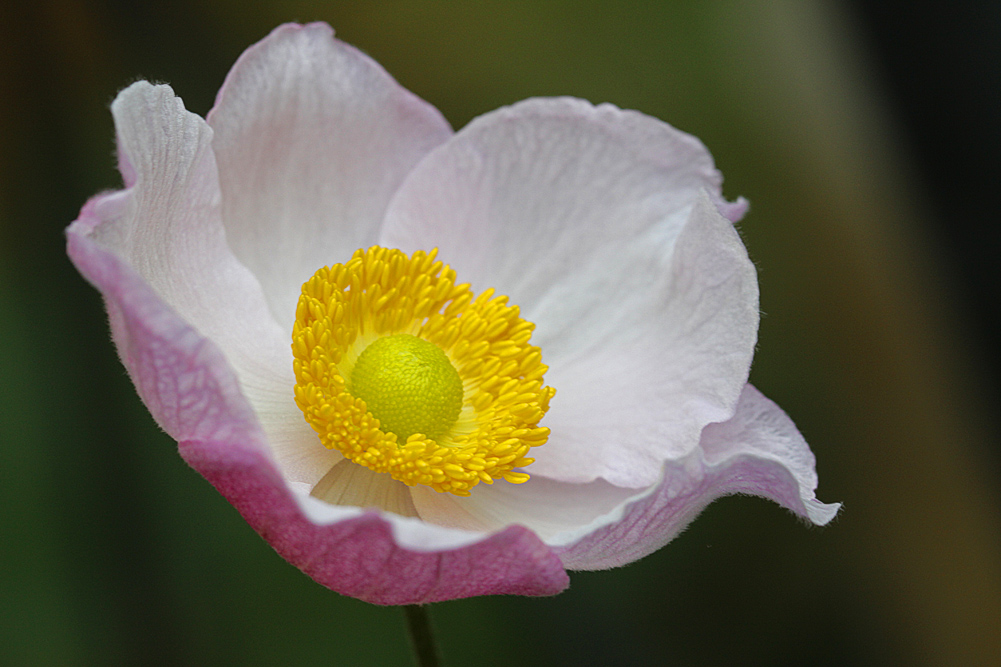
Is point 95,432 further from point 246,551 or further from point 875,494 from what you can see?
point 875,494

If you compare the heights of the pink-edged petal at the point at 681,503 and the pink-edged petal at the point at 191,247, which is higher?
the pink-edged petal at the point at 191,247

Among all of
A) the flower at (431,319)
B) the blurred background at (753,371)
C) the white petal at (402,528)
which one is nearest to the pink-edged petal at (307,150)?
the flower at (431,319)

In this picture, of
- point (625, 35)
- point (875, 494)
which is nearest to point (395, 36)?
point (625, 35)

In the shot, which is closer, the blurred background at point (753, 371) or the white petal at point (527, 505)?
the white petal at point (527, 505)

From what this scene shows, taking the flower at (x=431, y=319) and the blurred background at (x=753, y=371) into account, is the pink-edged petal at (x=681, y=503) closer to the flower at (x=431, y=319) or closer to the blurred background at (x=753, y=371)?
the flower at (x=431, y=319)

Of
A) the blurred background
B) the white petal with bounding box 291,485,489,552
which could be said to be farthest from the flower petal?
the blurred background
